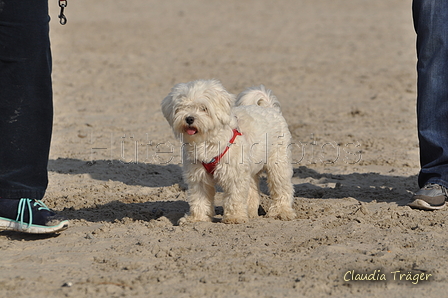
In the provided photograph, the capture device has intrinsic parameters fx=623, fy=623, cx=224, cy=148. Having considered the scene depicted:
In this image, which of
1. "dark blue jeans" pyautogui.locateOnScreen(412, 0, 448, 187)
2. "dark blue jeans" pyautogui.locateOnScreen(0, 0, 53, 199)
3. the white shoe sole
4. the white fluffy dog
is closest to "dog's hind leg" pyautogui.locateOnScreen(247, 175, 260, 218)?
the white fluffy dog

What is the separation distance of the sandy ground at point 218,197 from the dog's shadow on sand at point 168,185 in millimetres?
20

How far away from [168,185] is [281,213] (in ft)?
4.81

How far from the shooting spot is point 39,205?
4320 millimetres

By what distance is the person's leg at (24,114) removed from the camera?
407 cm

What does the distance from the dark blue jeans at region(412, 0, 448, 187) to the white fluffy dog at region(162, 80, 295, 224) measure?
1140 millimetres

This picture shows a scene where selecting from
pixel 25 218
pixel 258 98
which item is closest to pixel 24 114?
pixel 25 218

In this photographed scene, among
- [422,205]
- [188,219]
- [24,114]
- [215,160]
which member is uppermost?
[24,114]

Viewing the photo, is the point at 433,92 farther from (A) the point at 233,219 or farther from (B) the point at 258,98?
(A) the point at 233,219

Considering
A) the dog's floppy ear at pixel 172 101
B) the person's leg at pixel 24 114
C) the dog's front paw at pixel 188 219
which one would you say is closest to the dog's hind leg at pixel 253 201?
A: the dog's front paw at pixel 188 219

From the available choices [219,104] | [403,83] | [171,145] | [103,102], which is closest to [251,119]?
[219,104]

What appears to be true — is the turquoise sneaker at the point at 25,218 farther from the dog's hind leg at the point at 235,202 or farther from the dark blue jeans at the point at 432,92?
the dark blue jeans at the point at 432,92

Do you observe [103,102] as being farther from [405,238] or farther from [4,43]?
[405,238]

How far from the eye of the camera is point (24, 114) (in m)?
4.17

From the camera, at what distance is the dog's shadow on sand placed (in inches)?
203
